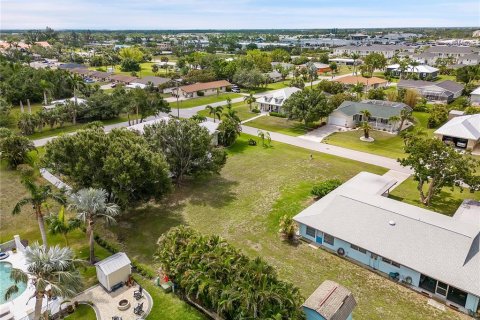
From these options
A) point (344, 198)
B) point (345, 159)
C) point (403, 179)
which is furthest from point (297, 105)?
point (344, 198)

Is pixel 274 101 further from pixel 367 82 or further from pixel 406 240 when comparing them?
pixel 406 240

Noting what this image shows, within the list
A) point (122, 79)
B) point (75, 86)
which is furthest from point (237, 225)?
point (122, 79)

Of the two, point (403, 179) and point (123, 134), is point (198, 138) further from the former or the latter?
point (403, 179)

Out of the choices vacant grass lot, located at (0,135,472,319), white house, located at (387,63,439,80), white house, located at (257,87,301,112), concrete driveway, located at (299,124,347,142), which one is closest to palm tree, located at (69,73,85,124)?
vacant grass lot, located at (0,135,472,319)

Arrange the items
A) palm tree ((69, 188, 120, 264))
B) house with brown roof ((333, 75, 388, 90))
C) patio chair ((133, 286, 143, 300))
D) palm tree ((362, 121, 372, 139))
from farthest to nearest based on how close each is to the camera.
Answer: house with brown roof ((333, 75, 388, 90)), palm tree ((362, 121, 372, 139)), palm tree ((69, 188, 120, 264)), patio chair ((133, 286, 143, 300))

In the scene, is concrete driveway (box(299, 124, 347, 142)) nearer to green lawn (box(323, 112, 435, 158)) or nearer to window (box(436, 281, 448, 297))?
green lawn (box(323, 112, 435, 158))
